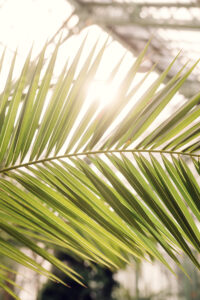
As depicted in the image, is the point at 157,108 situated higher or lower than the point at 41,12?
lower

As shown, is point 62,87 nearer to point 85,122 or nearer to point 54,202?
→ point 85,122

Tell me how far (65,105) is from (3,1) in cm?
650

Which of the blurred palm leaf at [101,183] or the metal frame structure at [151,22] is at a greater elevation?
the metal frame structure at [151,22]

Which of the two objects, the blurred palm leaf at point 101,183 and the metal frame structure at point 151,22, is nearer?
the blurred palm leaf at point 101,183

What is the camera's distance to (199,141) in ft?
2.62

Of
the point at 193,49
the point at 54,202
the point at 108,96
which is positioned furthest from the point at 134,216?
the point at 193,49

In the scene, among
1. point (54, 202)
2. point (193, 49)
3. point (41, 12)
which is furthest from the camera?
point (193, 49)

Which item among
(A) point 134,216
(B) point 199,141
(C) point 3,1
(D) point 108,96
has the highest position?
(C) point 3,1

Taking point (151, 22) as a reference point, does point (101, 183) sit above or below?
below

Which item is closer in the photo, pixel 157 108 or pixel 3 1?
pixel 157 108

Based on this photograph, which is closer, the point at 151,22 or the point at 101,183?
the point at 101,183

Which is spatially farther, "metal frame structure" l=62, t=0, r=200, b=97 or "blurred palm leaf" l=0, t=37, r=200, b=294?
"metal frame structure" l=62, t=0, r=200, b=97

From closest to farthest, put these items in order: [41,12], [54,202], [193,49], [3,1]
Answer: [54,202], [3,1], [41,12], [193,49]

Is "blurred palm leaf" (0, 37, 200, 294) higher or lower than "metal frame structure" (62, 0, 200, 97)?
lower
